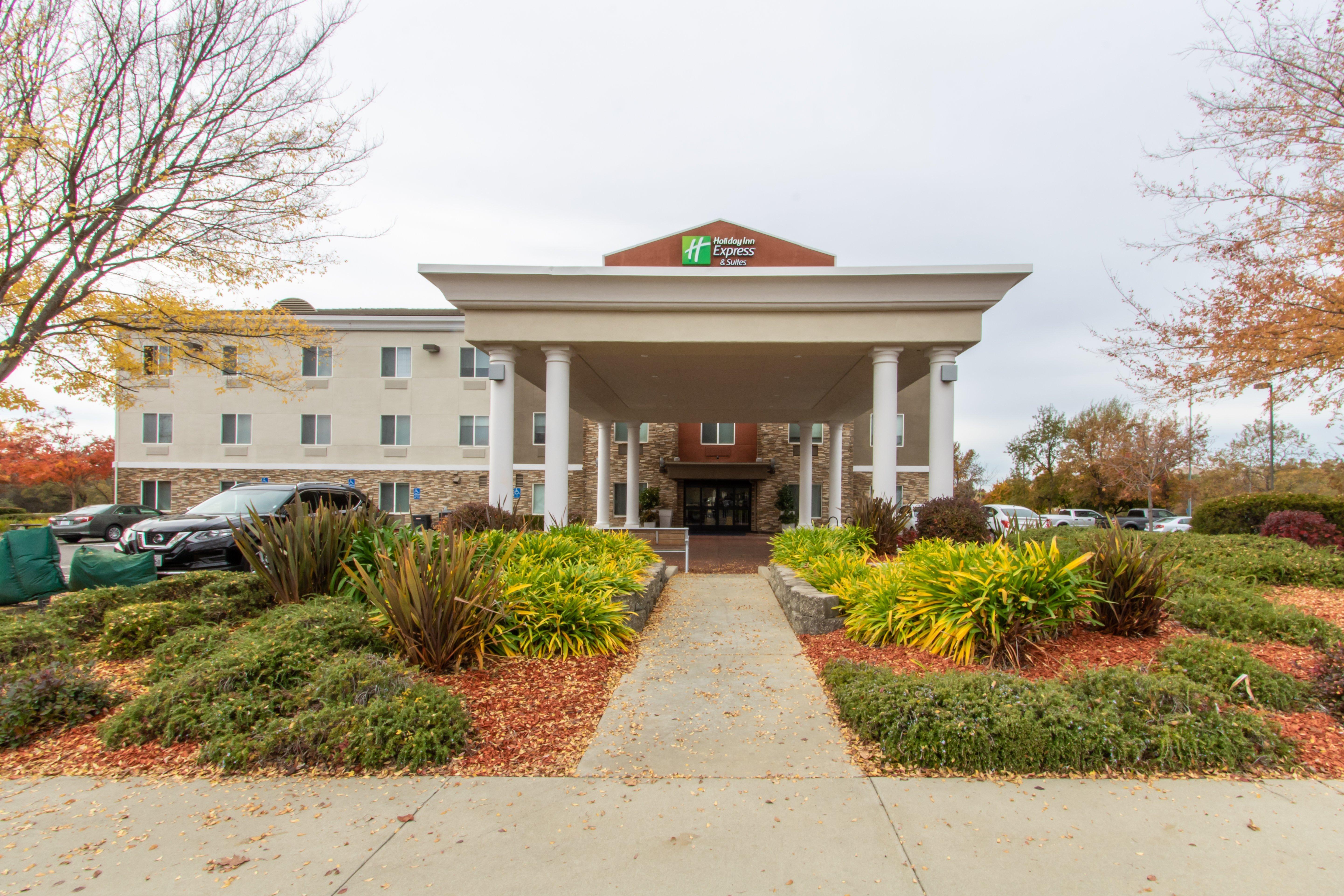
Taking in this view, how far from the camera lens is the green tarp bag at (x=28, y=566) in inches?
311

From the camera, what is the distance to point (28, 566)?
26.0ft

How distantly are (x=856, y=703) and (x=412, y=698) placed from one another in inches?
116

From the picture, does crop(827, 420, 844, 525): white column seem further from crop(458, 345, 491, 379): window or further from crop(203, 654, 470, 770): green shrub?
Answer: crop(203, 654, 470, 770): green shrub

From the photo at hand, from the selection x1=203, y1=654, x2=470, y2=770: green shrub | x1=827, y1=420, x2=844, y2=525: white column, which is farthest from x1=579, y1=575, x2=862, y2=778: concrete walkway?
x1=827, y1=420, x2=844, y2=525: white column

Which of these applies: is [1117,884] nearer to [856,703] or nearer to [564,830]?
[856,703]

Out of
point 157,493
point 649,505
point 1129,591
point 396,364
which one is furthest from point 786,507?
point 157,493

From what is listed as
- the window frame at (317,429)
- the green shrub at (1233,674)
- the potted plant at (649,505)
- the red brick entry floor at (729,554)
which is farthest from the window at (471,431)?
the green shrub at (1233,674)

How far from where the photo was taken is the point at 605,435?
23.4 metres

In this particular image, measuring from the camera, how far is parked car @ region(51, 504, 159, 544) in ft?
73.4

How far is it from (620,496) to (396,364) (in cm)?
1110

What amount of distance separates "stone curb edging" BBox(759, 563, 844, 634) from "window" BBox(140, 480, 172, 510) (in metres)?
30.2

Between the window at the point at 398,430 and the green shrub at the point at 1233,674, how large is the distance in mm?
27956

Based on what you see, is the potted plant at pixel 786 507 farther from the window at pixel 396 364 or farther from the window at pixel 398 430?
the window at pixel 396 364

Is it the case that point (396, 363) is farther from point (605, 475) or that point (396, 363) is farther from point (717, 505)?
point (717, 505)
